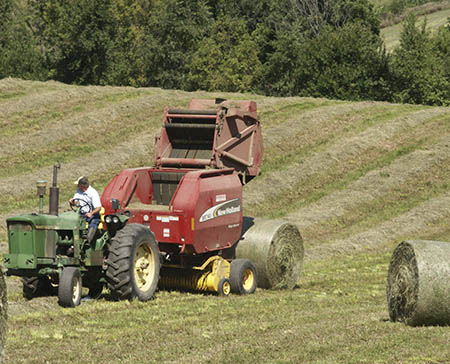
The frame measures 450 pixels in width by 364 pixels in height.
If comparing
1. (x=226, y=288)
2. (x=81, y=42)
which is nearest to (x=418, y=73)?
(x=81, y=42)

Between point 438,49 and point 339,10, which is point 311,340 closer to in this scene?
point 339,10

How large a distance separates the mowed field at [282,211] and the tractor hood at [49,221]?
49.3 inches

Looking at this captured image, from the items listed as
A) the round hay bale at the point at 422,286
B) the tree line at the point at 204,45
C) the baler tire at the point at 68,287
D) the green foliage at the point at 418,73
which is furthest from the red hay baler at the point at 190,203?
the tree line at the point at 204,45

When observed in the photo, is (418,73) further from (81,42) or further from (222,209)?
(222,209)

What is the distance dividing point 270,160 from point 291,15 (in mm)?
35175

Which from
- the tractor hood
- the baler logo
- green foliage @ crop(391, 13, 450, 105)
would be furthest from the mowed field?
green foliage @ crop(391, 13, 450, 105)

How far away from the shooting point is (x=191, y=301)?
46.7ft

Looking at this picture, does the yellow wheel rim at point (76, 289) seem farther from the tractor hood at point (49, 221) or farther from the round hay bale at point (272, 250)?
the round hay bale at point (272, 250)

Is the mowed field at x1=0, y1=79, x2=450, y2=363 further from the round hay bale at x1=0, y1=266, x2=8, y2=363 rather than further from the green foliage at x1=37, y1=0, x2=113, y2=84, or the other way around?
the green foliage at x1=37, y1=0, x2=113, y2=84

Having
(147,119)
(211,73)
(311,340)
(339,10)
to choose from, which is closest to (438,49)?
(339,10)

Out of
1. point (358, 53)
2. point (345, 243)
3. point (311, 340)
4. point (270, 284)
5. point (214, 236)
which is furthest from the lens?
point (358, 53)

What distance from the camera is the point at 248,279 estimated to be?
16.0 metres

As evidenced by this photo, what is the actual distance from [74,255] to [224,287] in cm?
330

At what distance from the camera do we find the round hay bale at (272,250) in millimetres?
16188
